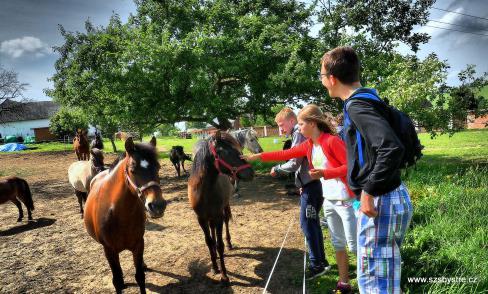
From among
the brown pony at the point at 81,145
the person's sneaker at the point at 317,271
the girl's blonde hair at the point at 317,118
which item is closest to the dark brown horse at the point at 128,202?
the girl's blonde hair at the point at 317,118

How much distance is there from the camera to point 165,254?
5.59 m

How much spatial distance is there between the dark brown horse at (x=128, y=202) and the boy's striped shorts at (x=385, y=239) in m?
2.01

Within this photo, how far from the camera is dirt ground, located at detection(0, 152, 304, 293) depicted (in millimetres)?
4543

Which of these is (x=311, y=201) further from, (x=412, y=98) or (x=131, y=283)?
(x=412, y=98)

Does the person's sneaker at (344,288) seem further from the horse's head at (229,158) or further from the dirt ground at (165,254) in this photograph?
the horse's head at (229,158)

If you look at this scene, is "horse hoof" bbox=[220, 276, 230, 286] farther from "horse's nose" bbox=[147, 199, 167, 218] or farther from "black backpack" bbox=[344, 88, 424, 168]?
"black backpack" bbox=[344, 88, 424, 168]

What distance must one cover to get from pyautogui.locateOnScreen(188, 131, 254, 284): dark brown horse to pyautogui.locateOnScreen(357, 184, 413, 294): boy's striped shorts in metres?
2.35

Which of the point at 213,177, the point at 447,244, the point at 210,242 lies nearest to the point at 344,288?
the point at 447,244

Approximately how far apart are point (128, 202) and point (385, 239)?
2816mm

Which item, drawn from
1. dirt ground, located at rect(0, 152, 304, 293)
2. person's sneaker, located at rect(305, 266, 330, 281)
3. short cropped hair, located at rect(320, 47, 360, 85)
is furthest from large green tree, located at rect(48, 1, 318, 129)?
short cropped hair, located at rect(320, 47, 360, 85)

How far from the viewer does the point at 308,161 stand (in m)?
3.92

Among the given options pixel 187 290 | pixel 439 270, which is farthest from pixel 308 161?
pixel 187 290

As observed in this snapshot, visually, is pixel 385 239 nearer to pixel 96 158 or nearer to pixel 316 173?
pixel 316 173

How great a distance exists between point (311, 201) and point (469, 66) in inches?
359
